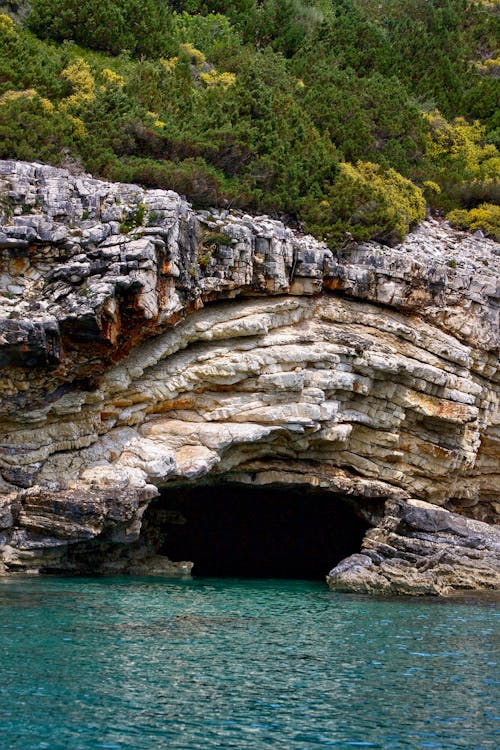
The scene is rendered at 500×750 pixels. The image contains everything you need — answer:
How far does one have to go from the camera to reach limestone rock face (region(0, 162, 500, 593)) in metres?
Answer: 26.9

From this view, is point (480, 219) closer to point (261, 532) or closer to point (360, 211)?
point (360, 211)

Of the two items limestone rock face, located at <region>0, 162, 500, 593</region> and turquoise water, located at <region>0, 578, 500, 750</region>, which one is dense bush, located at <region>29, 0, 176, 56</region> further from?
turquoise water, located at <region>0, 578, 500, 750</region>

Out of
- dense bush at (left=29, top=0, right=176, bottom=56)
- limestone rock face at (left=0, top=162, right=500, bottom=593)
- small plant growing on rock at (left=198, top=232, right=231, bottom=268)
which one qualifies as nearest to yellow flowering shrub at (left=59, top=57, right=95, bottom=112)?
limestone rock face at (left=0, top=162, right=500, bottom=593)

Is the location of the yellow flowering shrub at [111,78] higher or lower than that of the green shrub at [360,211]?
higher

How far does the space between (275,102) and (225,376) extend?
1475 cm

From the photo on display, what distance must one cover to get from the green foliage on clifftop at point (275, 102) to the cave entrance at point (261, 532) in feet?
36.1

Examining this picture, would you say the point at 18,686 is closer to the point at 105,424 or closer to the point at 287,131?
the point at 105,424

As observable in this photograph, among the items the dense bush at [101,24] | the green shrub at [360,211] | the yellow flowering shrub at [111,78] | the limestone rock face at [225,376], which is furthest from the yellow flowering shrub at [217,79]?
the limestone rock face at [225,376]

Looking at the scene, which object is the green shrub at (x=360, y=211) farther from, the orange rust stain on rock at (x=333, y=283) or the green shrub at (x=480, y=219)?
the green shrub at (x=480, y=219)

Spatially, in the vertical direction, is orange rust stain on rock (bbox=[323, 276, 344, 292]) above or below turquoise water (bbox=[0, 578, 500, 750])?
above

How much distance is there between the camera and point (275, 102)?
129 feet

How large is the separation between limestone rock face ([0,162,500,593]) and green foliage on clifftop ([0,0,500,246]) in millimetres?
2705

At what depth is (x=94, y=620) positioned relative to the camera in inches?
842

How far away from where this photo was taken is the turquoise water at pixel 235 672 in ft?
45.5
